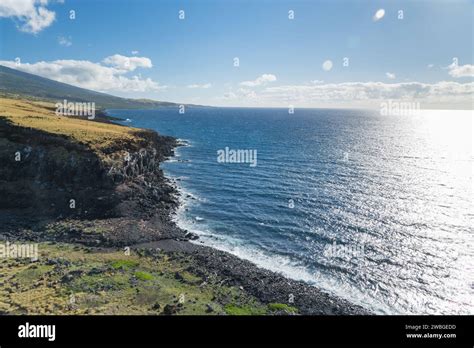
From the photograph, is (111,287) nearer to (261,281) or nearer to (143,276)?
(143,276)

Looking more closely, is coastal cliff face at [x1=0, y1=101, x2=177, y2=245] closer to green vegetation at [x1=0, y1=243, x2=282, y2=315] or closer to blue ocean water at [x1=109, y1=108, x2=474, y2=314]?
green vegetation at [x1=0, y1=243, x2=282, y2=315]

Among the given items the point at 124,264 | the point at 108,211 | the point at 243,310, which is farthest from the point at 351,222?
the point at 108,211

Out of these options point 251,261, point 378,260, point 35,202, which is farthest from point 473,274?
point 35,202

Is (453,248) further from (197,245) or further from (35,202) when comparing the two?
(35,202)

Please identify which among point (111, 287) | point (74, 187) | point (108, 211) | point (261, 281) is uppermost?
point (74, 187)

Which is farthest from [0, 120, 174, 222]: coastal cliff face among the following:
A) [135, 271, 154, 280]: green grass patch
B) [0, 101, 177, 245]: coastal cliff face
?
[135, 271, 154, 280]: green grass patch

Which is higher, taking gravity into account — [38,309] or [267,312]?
[38,309]

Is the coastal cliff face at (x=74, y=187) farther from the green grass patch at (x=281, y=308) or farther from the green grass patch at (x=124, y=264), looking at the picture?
the green grass patch at (x=281, y=308)

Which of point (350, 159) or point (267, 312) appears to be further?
point (350, 159)
